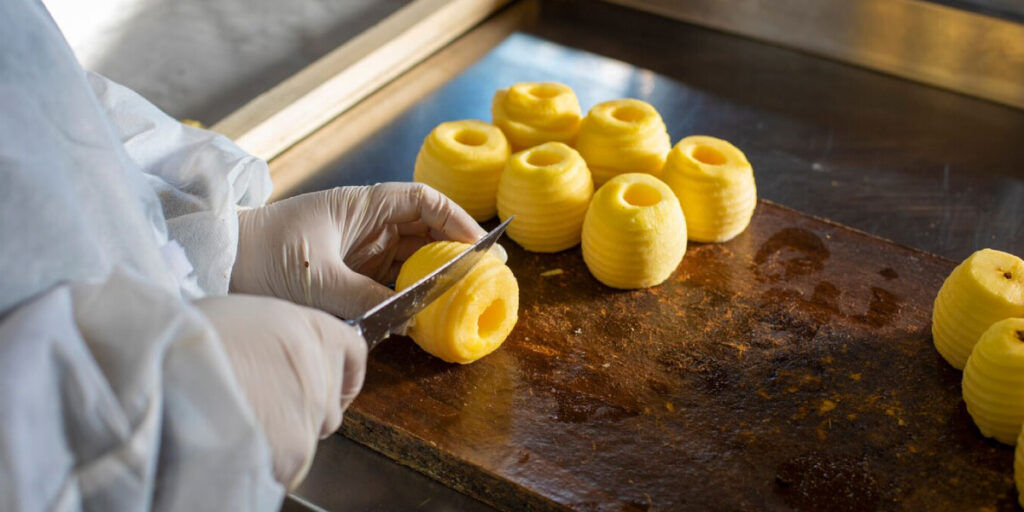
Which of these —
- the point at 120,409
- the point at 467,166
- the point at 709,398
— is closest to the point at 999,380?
the point at 709,398

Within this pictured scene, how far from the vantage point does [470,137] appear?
201 cm

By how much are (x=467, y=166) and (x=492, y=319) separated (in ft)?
1.32

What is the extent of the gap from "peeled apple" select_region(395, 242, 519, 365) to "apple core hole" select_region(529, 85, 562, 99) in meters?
0.56

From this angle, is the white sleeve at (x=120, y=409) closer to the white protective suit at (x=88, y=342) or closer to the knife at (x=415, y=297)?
the white protective suit at (x=88, y=342)

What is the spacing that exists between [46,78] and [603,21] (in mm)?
2019

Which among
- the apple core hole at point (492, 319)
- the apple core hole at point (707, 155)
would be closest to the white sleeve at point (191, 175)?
the apple core hole at point (492, 319)

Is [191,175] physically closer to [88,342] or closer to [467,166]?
[467,166]

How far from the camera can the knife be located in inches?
52.7

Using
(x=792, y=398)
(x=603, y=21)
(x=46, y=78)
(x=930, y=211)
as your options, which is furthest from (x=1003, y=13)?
(x=46, y=78)

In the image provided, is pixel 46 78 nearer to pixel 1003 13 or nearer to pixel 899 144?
pixel 899 144

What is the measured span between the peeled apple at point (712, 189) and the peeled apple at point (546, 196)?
0.64 ft

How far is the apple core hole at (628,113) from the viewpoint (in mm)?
2012

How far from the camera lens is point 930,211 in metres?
2.12

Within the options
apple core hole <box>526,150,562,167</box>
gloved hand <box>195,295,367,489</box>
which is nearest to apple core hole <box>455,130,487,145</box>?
apple core hole <box>526,150,562,167</box>
